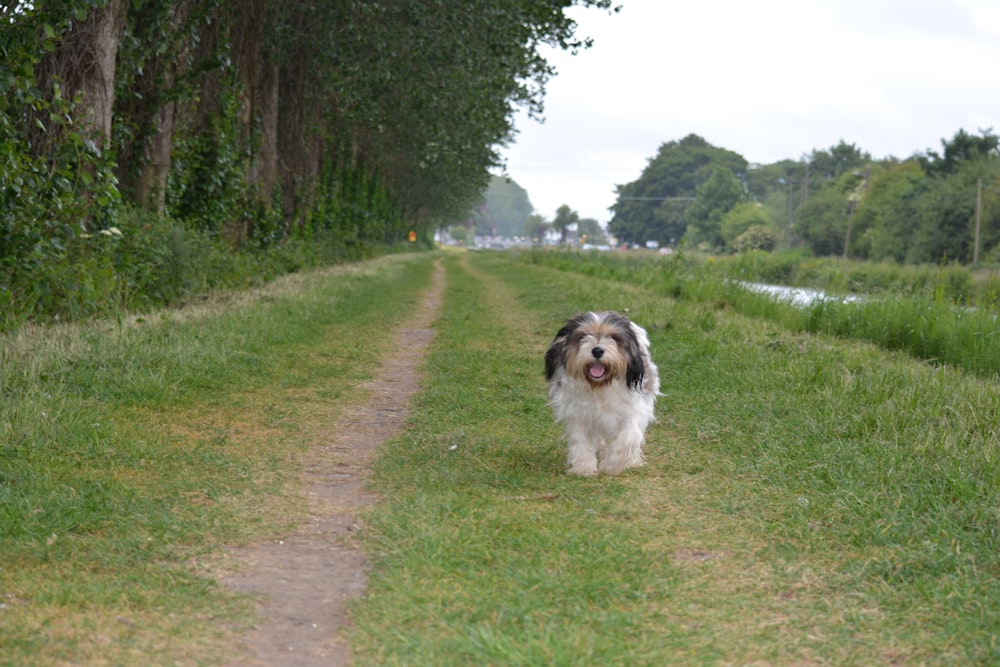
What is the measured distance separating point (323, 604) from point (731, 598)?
187cm

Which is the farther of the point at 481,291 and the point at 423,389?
the point at 481,291

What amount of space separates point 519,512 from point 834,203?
88.8 meters

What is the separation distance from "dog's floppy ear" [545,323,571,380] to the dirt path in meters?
1.46

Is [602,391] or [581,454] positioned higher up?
[602,391]

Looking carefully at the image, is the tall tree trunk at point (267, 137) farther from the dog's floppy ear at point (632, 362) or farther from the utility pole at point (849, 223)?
the utility pole at point (849, 223)

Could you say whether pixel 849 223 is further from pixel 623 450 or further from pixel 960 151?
pixel 623 450

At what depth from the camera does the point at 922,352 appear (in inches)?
565

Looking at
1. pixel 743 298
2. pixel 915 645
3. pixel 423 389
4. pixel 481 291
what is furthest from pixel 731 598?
pixel 481 291

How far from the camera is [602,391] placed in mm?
7305

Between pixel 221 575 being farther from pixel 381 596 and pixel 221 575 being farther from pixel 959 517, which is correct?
pixel 959 517

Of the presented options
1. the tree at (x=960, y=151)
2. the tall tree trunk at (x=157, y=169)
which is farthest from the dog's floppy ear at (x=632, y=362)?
the tree at (x=960, y=151)

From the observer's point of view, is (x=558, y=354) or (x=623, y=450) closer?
(x=623, y=450)

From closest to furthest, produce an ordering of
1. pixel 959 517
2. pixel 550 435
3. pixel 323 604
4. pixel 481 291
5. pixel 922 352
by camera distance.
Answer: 1. pixel 323 604
2. pixel 959 517
3. pixel 550 435
4. pixel 922 352
5. pixel 481 291

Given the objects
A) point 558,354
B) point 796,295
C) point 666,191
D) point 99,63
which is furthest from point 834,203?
point 558,354
